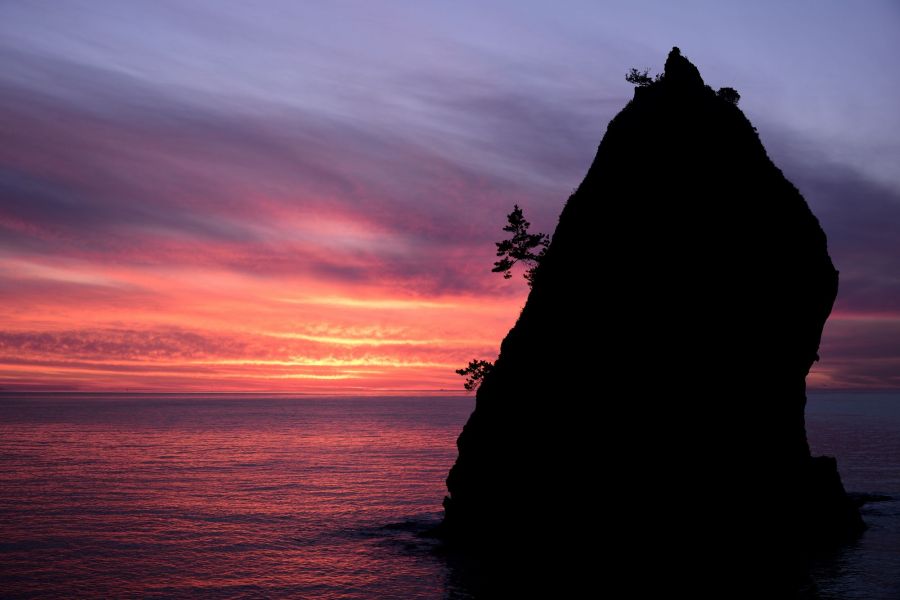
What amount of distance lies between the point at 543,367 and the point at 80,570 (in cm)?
2206

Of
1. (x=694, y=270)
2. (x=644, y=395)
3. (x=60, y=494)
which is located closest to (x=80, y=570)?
(x=60, y=494)

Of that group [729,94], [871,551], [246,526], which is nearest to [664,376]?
[871,551]

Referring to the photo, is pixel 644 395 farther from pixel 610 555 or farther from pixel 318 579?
pixel 318 579

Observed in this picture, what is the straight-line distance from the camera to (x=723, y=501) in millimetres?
28031

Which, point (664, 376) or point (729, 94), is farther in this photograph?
point (729, 94)

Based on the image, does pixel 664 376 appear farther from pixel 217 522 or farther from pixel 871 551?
pixel 217 522

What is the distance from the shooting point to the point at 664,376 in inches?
1080

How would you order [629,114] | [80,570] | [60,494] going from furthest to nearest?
[60,494] < [629,114] < [80,570]

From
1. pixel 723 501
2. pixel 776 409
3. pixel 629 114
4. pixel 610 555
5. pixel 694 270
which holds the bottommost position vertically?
pixel 610 555

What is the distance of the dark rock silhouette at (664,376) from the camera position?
2744 cm

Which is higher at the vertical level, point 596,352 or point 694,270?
point 694,270

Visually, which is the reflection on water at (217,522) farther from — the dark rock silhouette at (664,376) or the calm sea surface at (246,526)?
the dark rock silhouette at (664,376)

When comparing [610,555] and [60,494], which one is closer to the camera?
[610,555]

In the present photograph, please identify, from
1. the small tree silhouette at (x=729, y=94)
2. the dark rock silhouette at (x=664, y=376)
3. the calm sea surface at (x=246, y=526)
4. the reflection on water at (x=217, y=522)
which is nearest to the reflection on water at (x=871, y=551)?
the calm sea surface at (x=246, y=526)
